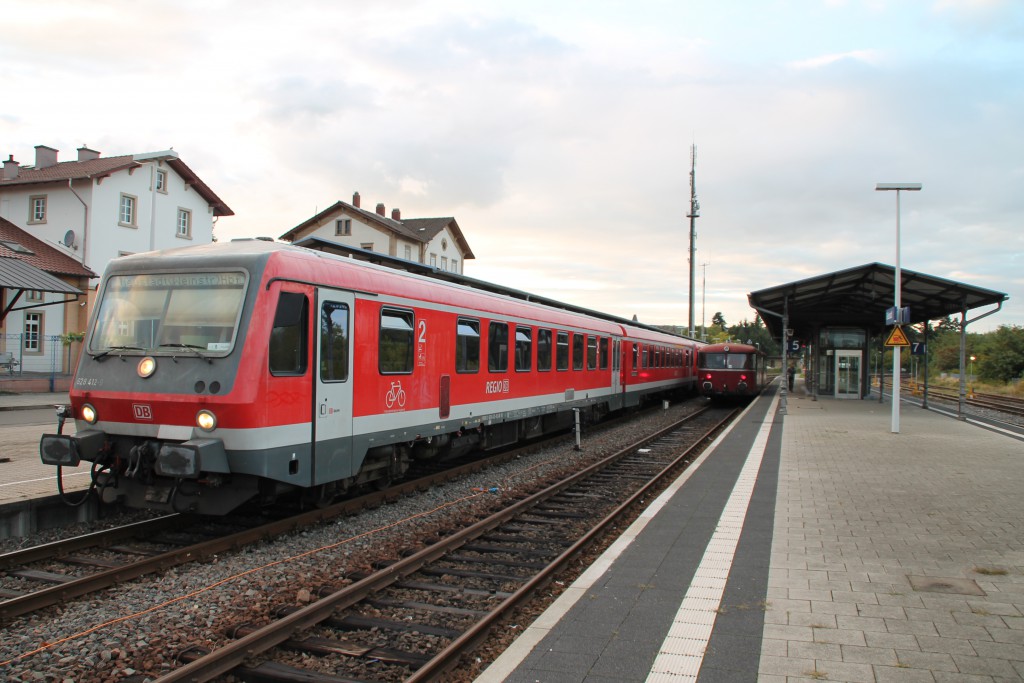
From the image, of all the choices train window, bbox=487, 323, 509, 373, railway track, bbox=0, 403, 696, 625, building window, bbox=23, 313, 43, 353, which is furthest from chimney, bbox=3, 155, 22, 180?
railway track, bbox=0, 403, 696, 625

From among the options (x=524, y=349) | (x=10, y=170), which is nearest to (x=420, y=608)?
(x=524, y=349)

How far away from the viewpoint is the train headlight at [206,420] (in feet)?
21.7

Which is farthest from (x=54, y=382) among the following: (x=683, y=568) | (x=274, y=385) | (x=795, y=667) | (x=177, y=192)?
(x=795, y=667)

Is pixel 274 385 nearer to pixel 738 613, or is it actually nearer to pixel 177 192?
pixel 738 613

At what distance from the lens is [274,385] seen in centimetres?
688

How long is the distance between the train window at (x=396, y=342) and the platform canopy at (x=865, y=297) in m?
16.2

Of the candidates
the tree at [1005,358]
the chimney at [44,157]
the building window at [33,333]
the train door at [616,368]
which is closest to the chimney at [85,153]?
the chimney at [44,157]

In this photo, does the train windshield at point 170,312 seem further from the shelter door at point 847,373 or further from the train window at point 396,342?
the shelter door at point 847,373

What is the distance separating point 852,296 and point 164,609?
84.8 feet

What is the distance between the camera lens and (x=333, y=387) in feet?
25.4

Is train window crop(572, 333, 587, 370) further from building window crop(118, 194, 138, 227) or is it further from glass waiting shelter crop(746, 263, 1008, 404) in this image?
building window crop(118, 194, 138, 227)

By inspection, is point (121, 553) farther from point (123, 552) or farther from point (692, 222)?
point (692, 222)

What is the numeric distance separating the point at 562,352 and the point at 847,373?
66.1 feet

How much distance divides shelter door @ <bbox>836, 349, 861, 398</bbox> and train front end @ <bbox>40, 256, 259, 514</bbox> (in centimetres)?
2869
